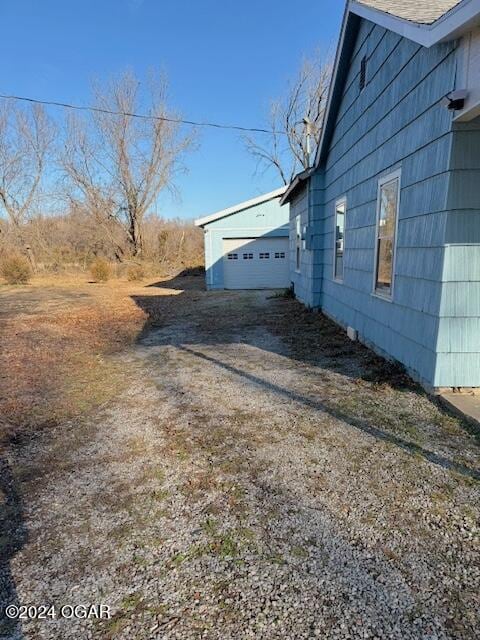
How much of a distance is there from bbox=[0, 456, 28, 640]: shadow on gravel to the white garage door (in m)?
13.7

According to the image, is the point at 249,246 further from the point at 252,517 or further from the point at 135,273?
the point at 252,517

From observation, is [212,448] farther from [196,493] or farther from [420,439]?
[420,439]

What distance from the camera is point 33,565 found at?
5.97 feet

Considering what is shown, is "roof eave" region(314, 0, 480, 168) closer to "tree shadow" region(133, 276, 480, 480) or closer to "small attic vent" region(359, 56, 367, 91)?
"small attic vent" region(359, 56, 367, 91)

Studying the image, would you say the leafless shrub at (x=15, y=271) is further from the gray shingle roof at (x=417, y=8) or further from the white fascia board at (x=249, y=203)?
the gray shingle roof at (x=417, y=8)

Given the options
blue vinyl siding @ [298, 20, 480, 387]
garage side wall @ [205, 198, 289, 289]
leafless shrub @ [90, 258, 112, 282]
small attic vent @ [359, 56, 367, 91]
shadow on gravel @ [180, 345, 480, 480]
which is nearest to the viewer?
shadow on gravel @ [180, 345, 480, 480]

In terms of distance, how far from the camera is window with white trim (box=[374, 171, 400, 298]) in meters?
4.68

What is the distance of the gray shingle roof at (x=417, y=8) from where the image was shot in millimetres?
3791

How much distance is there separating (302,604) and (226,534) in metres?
0.55

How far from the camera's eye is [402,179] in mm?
4375

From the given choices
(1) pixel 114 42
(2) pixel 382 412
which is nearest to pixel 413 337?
(2) pixel 382 412

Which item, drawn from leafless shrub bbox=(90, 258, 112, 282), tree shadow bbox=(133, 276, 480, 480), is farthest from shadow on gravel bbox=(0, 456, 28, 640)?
leafless shrub bbox=(90, 258, 112, 282)

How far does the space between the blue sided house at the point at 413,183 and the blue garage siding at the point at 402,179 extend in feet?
0.05

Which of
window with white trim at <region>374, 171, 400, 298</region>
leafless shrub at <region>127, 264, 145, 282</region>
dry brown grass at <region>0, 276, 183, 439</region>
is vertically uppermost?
window with white trim at <region>374, 171, 400, 298</region>
